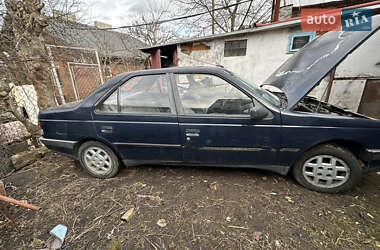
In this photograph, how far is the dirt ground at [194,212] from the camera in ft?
4.82

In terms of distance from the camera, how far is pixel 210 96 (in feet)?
6.40

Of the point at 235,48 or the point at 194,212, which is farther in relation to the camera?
the point at 235,48

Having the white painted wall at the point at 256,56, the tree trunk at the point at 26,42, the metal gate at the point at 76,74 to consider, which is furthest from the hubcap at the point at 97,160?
the white painted wall at the point at 256,56

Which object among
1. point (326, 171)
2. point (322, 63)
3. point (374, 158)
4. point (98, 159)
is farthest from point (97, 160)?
point (374, 158)

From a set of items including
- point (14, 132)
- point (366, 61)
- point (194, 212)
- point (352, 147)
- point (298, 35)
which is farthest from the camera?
point (298, 35)

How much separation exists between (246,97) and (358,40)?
1312 millimetres

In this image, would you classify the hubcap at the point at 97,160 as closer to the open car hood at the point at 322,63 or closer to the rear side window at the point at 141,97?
the rear side window at the point at 141,97

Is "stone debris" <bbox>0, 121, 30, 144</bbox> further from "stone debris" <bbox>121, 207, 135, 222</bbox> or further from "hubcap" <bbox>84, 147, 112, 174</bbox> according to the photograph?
"stone debris" <bbox>121, 207, 135, 222</bbox>

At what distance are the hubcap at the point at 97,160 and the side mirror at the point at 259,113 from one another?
83.8 inches

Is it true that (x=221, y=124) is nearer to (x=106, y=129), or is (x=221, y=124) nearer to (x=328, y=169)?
(x=328, y=169)

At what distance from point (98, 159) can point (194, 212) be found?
5.38ft

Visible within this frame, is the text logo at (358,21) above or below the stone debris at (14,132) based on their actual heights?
above

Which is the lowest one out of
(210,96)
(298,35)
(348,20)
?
(210,96)

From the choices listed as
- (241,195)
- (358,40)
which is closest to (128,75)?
(241,195)
